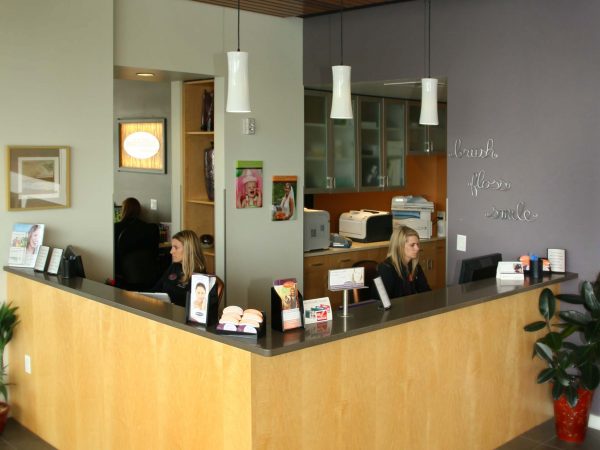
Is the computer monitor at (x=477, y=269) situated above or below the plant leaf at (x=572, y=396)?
above

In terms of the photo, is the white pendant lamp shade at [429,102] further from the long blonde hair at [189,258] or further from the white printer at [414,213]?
the white printer at [414,213]

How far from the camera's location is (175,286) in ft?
17.1

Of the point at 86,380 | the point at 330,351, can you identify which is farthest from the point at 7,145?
the point at 330,351

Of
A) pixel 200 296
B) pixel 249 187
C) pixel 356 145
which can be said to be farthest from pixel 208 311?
pixel 356 145

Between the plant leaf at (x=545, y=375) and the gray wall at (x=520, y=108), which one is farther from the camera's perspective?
the gray wall at (x=520, y=108)

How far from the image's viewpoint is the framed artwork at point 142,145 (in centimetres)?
760

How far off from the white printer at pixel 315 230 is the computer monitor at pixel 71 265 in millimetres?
2598

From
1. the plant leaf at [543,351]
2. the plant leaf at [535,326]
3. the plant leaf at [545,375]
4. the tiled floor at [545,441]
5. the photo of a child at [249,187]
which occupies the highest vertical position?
the photo of a child at [249,187]

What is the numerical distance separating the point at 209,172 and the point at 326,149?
45.2 inches

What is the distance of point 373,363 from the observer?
365 cm

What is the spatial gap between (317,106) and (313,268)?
1.44m

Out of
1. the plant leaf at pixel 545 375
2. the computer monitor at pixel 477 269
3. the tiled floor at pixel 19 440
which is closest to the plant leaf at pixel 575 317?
the plant leaf at pixel 545 375

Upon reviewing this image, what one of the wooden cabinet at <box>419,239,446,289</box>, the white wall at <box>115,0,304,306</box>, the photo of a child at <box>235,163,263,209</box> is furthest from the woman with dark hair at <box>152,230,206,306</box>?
the wooden cabinet at <box>419,239,446,289</box>

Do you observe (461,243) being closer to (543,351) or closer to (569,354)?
(543,351)
